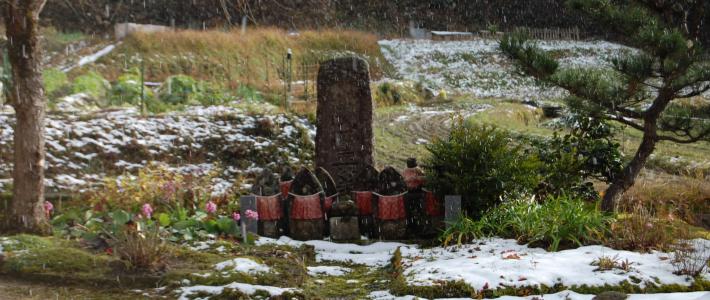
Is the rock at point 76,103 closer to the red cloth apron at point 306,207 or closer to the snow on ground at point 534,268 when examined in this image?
the red cloth apron at point 306,207

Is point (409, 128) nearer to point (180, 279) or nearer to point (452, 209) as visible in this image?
point (452, 209)

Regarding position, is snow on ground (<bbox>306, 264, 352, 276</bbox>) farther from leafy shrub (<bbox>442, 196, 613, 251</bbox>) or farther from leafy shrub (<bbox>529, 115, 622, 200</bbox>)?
leafy shrub (<bbox>529, 115, 622, 200</bbox>)

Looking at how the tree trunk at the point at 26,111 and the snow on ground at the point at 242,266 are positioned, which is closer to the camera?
the snow on ground at the point at 242,266

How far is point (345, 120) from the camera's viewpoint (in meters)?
8.43

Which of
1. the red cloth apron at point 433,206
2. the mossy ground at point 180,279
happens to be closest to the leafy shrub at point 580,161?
the red cloth apron at point 433,206

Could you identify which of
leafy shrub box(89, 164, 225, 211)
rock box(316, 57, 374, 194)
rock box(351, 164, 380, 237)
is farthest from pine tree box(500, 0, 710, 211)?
leafy shrub box(89, 164, 225, 211)

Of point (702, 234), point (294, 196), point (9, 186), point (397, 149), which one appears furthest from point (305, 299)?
point (397, 149)

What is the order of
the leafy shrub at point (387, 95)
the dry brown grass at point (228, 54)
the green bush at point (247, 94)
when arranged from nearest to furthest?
the green bush at point (247, 94) < the leafy shrub at point (387, 95) < the dry brown grass at point (228, 54)

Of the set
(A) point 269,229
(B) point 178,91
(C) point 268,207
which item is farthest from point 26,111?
(B) point 178,91

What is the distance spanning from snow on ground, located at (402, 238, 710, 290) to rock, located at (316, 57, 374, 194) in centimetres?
251

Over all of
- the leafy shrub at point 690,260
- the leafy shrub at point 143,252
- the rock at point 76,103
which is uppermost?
the rock at point 76,103

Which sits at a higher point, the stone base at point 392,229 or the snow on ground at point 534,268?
the snow on ground at point 534,268

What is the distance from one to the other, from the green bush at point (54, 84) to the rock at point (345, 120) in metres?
6.88

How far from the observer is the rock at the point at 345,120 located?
332 inches
